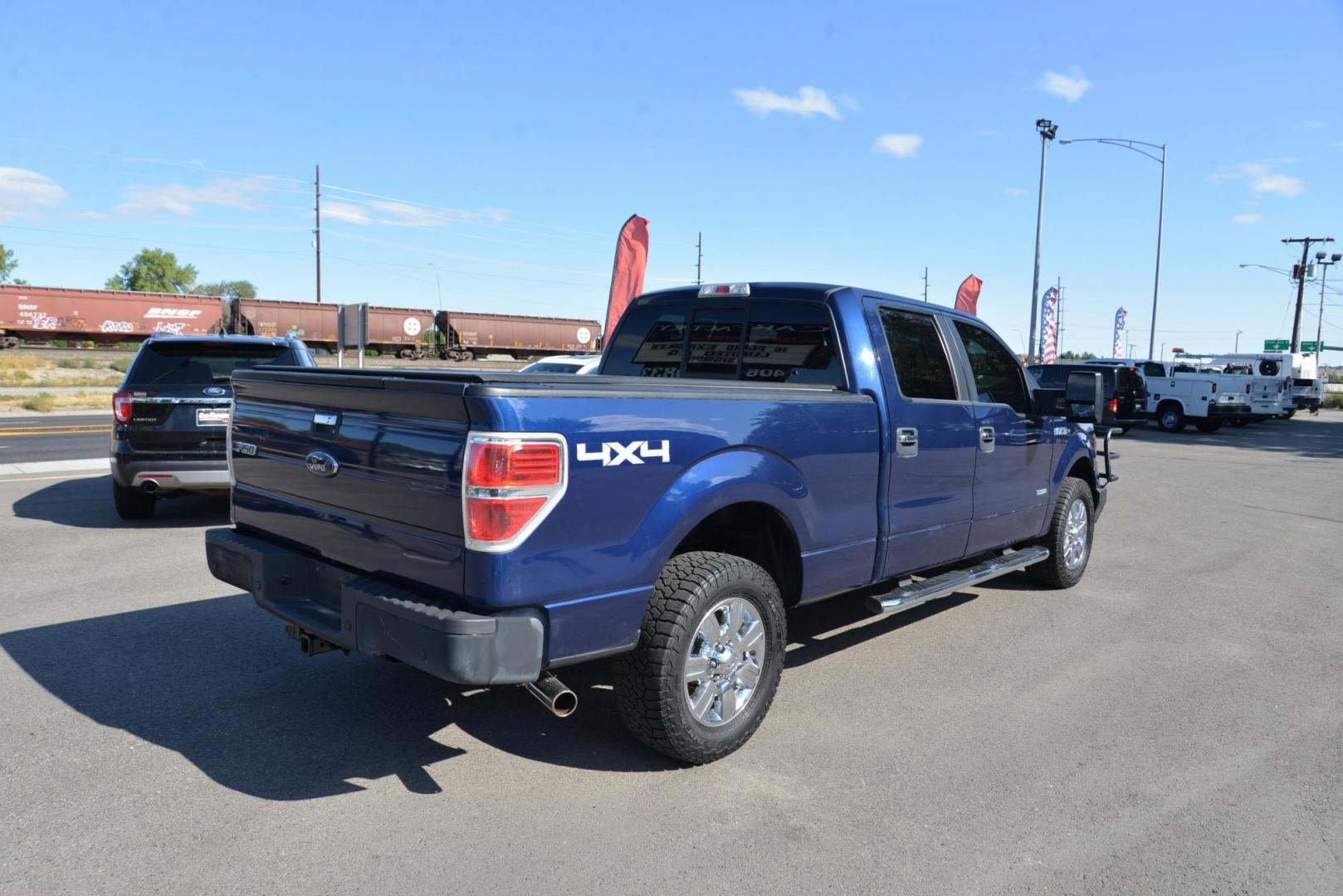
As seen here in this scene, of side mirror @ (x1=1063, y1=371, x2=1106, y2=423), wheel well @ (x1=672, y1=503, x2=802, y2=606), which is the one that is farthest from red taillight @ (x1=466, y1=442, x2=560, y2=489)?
side mirror @ (x1=1063, y1=371, x2=1106, y2=423)

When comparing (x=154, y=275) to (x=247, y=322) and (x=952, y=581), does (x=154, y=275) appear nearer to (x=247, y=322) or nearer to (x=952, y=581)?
(x=247, y=322)

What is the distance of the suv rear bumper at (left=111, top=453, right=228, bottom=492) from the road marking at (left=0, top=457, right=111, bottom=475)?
4.29m

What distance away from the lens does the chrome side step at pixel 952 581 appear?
4.71 metres

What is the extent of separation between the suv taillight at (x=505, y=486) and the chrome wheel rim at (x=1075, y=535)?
4875 mm

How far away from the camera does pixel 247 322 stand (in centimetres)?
4362

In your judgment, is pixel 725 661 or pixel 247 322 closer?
pixel 725 661

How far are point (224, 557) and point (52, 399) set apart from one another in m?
25.2

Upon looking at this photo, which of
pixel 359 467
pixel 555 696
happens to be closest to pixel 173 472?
pixel 359 467

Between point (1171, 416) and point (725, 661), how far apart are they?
25.4 m

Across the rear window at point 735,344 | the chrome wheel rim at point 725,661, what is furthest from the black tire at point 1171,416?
the chrome wheel rim at point 725,661

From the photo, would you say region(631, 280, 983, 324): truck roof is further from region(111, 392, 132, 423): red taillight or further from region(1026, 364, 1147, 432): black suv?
region(1026, 364, 1147, 432): black suv

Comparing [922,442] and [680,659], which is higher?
[922,442]

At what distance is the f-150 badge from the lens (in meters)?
3.21

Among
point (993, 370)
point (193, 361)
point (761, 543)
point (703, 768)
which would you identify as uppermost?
point (993, 370)
